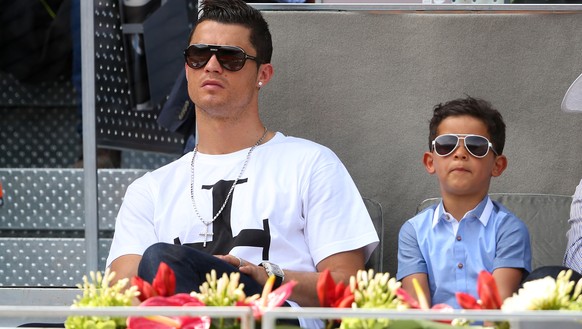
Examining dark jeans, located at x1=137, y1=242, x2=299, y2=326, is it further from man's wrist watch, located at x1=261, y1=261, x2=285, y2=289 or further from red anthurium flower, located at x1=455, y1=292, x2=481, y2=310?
red anthurium flower, located at x1=455, y1=292, x2=481, y2=310

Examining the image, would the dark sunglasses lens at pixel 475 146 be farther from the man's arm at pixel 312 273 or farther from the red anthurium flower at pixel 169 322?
the red anthurium flower at pixel 169 322

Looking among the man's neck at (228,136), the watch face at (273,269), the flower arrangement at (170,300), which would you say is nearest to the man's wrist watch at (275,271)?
the watch face at (273,269)

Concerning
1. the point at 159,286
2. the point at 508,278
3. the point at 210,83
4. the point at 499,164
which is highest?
the point at 210,83

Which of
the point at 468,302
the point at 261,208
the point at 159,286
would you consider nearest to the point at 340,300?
the point at 468,302

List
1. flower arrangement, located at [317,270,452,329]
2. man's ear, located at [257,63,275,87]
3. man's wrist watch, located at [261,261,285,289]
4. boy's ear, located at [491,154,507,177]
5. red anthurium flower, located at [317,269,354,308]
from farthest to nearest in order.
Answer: man's ear, located at [257,63,275,87], boy's ear, located at [491,154,507,177], man's wrist watch, located at [261,261,285,289], red anthurium flower, located at [317,269,354,308], flower arrangement, located at [317,270,452,329]

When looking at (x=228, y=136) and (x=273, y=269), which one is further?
(x=228, y=136)

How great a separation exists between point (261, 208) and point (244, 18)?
2.18 ft

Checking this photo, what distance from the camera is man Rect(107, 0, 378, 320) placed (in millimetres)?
3062

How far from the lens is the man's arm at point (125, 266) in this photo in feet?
10.3

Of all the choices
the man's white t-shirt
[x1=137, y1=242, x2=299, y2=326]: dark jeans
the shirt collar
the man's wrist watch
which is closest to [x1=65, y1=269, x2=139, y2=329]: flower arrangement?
[x1=137, y1=242, x2=299, y2=326]: dark jeans

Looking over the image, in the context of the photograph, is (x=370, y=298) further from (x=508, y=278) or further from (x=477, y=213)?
(x=477, y=213)

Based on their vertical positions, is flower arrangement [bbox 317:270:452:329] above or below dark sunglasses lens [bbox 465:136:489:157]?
below

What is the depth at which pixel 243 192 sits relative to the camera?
316cm

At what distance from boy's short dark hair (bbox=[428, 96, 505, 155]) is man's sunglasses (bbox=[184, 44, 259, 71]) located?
66 centimetres
